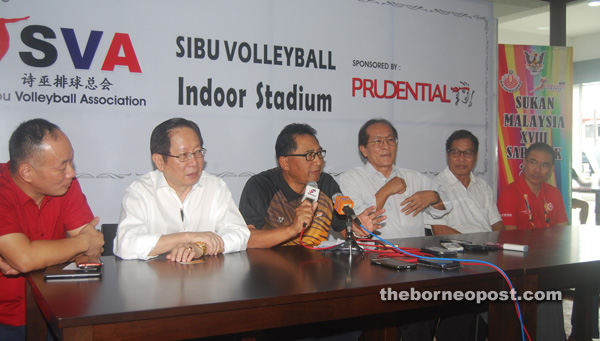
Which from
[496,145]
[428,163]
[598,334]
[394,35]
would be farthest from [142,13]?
[598,334]

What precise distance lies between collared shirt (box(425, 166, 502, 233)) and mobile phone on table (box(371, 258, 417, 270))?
71.4 inches

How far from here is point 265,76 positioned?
13.1 feet

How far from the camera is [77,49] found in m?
3.40

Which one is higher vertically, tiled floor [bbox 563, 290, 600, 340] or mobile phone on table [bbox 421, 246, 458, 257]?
mobile phone on table [bbox 421, 246, 458, 257]

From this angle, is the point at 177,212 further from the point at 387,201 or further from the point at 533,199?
the point at 533,199

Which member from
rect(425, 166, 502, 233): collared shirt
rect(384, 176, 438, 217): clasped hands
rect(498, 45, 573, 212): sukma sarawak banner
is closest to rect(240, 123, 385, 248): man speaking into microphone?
rect(384, 176, 438, 217): clasped hands

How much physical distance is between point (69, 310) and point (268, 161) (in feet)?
8.93

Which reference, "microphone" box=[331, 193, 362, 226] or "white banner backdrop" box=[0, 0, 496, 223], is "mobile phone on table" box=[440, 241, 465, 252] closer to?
"microphone" box=[331, 193, 362, 226]

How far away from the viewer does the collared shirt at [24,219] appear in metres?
2.05

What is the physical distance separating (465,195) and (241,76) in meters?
1.86

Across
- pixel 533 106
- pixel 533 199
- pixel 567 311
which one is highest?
pixel 533 106

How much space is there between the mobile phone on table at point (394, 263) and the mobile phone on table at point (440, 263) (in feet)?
0.20

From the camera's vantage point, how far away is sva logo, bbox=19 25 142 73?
10.8 feet

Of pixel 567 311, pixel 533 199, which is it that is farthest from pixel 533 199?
pixel 567 311
